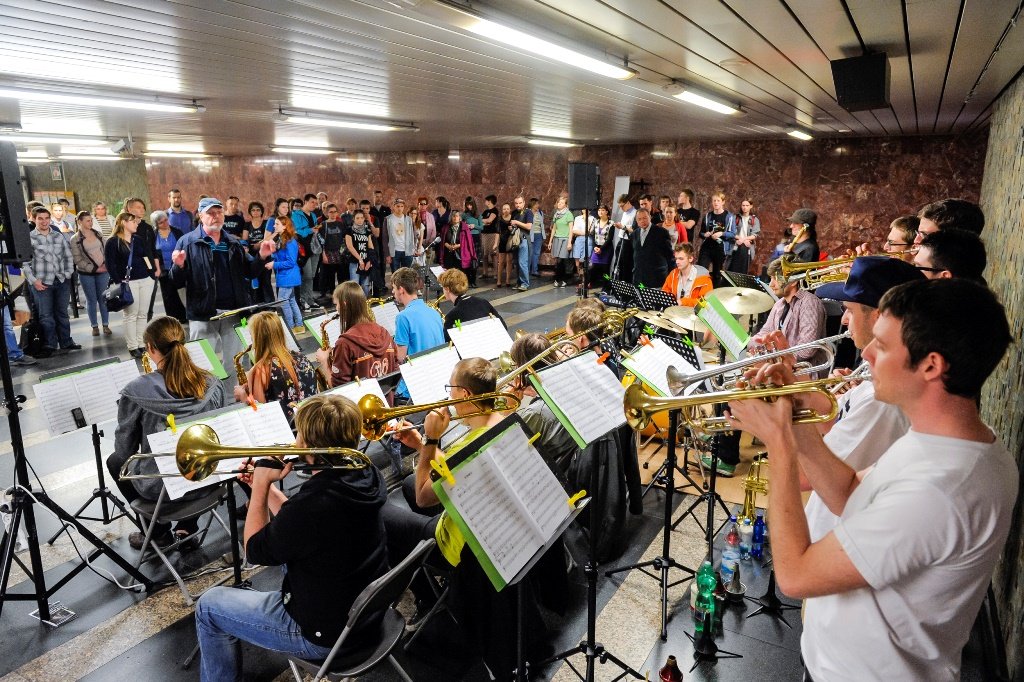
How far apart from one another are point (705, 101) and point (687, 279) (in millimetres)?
1817

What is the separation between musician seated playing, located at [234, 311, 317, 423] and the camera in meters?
4.24

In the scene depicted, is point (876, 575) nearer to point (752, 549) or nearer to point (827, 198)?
point (752, 549)

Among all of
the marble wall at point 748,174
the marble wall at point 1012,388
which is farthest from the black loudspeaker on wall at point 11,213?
the marble wall at point 748,174

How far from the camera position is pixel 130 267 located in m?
8.37

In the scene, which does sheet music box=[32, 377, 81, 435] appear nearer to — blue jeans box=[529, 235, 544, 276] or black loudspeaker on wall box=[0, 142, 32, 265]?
black loudspeaker on wall box=[0, 142, 32, 265]

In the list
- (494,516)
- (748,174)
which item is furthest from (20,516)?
(748,174)

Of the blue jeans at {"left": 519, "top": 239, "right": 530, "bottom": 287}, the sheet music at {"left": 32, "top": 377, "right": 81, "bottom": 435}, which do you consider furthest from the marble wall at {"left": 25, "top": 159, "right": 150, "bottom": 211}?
the sheet music at {"left": 32, "top": 377, "right": 81, "bottom": 435}

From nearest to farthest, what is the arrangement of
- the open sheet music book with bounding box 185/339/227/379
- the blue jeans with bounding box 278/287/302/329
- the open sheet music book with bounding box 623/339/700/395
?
the open sheet music book with bounding box 623/339/700/395 → the open sheet music book with bounding box 185/339/227/379 → the blue jeans with bounding box 278/287/302/329

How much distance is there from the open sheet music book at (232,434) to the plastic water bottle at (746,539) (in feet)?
9.43

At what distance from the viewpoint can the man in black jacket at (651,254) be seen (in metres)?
8.54

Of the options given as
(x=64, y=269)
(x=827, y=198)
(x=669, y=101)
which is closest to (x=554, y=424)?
(x=669, y=101)

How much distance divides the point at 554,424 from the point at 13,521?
117 inches

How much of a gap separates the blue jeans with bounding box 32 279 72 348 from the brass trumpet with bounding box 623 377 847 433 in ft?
29.7

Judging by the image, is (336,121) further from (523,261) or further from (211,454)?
(211,454)
